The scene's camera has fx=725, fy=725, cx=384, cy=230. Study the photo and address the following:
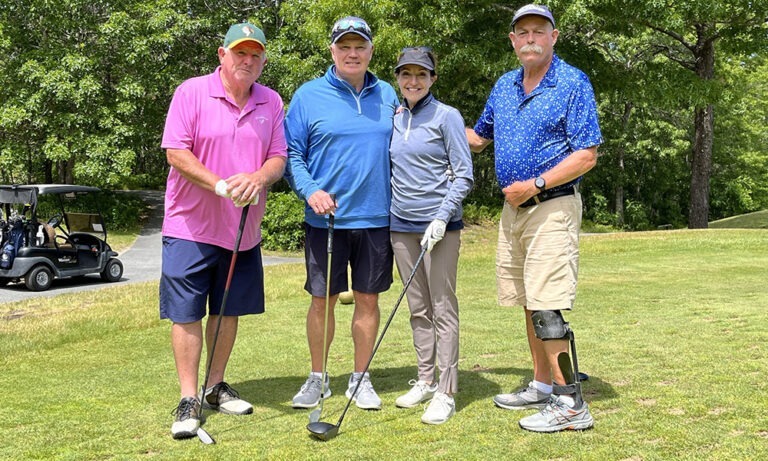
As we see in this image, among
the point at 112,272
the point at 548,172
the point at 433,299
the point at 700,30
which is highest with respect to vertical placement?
the point at 700,30

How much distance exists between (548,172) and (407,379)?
1916 millimetres

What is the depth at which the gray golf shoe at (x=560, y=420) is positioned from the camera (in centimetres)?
365

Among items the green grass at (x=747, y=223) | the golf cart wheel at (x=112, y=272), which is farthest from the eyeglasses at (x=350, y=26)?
the green grass at (x=747, y=223)

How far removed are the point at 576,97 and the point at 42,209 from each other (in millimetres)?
23818

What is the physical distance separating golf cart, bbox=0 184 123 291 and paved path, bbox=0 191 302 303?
0.85ft

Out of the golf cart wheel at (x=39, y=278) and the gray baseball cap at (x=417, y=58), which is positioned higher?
the gray baseball cap at (x=417, y=58)

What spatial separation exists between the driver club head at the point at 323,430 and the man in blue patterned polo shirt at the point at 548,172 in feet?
3.27

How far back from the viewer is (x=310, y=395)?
4406 millimetres

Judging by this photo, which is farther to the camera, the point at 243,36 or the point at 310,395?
the point at 310,395

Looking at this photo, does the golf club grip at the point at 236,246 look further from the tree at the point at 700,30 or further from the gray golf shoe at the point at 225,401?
the tree at the point at 700,30

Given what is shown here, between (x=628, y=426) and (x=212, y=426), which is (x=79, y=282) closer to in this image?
(x=212, y=426)

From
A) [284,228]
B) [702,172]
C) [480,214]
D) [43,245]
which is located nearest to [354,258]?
[43,245]

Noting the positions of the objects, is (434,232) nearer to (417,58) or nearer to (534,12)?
(417,58)

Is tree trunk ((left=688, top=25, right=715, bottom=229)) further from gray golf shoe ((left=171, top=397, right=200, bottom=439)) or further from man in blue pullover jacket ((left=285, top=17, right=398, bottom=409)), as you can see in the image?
gray golf shoe ((left=171, top=397, right=200, bottom=439))
